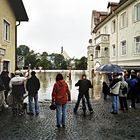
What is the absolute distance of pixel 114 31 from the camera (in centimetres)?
3569

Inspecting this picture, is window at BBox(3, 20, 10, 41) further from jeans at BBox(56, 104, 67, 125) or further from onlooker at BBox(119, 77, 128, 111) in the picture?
jeans at BBox(56, 104, 67, 125)

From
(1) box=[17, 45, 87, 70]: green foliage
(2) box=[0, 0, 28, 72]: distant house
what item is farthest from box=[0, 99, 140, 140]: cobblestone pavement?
(1) box=[17, 45, 87, 70]: green foliage

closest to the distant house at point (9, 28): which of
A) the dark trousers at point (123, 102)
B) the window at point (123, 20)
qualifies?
the dark trousers at point (123, 102)

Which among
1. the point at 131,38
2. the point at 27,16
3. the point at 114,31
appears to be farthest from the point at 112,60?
the point at 27,16

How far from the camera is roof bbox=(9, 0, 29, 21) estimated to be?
22.1 meters

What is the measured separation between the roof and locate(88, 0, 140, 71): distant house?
9.22m

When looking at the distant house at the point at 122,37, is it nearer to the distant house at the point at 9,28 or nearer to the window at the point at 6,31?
the distant house at the point at 9,28

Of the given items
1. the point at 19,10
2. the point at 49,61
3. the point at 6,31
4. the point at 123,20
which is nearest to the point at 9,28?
the point at 6,31

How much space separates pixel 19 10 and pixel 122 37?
12.1 meters

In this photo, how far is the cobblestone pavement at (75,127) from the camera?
928 centimetres

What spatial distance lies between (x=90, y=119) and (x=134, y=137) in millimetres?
3323

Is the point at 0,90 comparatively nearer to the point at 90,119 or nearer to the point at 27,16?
the point at 90,119

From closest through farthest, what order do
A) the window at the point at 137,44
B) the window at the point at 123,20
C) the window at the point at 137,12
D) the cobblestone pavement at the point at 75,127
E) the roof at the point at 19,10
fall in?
1. the cobblestone pavement at the point at 75,127
2. the roof at the point at 19,10
3. the window at the point at 137,12
4. the window at the point at 137,44
5. the window at the point at 123,20

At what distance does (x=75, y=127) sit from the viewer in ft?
35.2
